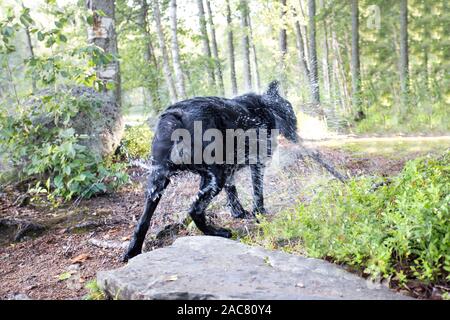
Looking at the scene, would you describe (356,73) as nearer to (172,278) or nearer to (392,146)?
(392,146)

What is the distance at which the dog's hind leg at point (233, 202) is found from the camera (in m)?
4.80

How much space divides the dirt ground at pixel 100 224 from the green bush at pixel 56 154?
26 cm

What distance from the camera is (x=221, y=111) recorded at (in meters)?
4.09

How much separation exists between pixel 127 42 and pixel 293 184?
37.9ft

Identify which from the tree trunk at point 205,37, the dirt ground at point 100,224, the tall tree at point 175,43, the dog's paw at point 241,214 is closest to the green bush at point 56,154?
the dirt ground at point 100,224

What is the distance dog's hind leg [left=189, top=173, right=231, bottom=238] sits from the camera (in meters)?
3.96

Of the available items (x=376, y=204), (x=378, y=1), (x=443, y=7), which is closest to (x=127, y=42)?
(x=378, y=1)

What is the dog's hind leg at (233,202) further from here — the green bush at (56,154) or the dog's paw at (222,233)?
the green bush at (56,154)

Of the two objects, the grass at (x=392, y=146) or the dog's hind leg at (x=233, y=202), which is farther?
the grass at (x=392, y=146)

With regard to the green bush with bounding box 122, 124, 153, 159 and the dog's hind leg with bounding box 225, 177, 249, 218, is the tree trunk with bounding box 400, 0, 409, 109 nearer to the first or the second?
the green bush with bounding box 122, 124, 153, 159

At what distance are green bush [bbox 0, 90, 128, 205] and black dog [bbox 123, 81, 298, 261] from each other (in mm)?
1945
